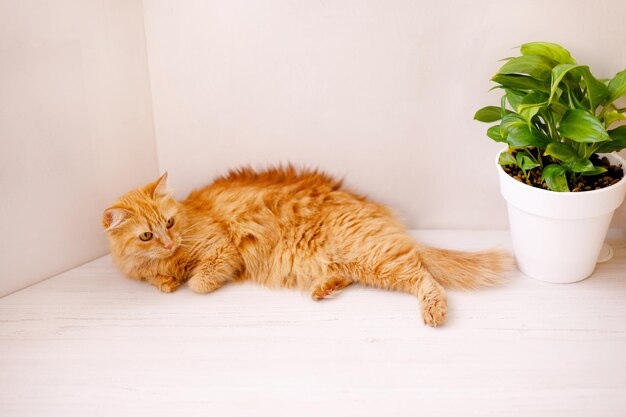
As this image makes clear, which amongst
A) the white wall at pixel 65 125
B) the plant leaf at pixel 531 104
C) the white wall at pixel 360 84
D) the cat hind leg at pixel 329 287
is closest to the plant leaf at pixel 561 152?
the plant leaf at pixel 531 104

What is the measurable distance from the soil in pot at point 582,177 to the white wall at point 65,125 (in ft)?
4.27

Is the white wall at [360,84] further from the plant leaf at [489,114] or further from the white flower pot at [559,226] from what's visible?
the white flower pot at [559,226]

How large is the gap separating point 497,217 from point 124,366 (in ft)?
4.52

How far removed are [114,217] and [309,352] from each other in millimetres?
724

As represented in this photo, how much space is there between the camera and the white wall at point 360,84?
1.78 metres

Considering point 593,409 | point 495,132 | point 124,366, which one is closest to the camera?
point 593,409

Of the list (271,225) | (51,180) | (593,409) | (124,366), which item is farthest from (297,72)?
(593,409)

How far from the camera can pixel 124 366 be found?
4.75 feet

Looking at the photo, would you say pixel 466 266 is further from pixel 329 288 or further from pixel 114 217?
pixel 114 217

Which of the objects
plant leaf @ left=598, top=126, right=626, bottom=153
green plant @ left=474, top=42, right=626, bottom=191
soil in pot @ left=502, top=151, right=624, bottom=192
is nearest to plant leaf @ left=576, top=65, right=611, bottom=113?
green plant @ left=474, top=42, right=626, bottom=191

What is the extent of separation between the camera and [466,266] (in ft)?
5.72

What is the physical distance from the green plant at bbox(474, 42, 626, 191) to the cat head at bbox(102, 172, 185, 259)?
105 centimetres

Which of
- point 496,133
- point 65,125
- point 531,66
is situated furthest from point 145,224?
point 531,66

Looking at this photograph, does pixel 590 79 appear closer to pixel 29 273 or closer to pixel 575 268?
pixel 575 268
